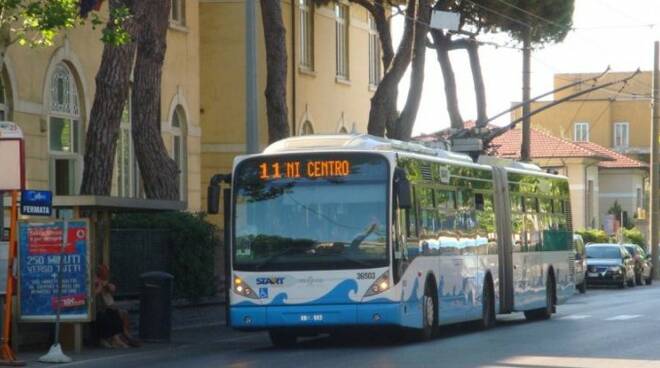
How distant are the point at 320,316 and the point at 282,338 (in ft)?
7.52

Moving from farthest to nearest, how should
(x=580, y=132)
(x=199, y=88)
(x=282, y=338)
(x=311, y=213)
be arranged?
(x=580, y=132), (x=199, y=88), (x=282, y=338), (x=311, y=213)

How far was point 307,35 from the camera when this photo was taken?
1801 inches

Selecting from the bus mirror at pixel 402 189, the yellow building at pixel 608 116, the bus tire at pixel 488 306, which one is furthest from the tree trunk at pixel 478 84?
the yellow building at pixel 608 116

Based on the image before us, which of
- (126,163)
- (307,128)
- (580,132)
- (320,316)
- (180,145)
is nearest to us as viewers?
(320,316)

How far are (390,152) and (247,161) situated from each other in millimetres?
2033

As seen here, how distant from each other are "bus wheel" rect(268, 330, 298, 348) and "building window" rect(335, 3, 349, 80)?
82.7 ft

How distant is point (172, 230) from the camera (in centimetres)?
2923

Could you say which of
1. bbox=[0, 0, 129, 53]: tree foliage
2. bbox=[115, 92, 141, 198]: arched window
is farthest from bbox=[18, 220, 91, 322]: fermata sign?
bbox=[115, 92, 141, 198]: arched window

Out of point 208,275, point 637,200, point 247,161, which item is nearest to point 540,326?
point 208,275

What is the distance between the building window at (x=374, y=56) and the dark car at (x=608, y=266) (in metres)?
10.5

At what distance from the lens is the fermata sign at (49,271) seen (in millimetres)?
21797

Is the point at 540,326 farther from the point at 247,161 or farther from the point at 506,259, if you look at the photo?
the point at 247,161

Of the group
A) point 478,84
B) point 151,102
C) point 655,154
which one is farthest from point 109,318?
point 655,154

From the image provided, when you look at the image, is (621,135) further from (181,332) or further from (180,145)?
(181,332)
